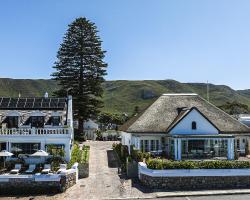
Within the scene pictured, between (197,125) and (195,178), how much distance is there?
1020cm

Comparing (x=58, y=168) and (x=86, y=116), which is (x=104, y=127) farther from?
(x=58, y=168)

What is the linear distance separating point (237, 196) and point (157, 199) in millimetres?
5991

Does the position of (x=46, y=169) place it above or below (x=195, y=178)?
above

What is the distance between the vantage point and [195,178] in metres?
31.4

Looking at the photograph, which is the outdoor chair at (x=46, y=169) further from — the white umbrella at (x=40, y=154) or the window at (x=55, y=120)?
the window at (x=55, y=120)

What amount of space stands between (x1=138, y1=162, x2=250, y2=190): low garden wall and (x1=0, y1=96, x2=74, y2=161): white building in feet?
31.0

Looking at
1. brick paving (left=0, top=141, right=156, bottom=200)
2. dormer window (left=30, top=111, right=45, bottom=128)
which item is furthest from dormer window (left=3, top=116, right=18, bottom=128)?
brick paving (left=0, top=141, right=156, bottom=200)

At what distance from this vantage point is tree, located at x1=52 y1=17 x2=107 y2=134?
61.4 meters

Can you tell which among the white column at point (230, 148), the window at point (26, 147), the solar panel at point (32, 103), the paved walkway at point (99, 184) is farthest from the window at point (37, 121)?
the white column at point (230, 148)

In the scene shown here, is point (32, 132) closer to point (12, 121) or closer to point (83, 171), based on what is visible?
point (12, 121)

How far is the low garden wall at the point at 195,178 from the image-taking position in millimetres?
31062

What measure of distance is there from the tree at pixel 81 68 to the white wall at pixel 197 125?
76.3 feet

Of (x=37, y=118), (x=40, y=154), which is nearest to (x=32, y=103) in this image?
(x=37, y=118)

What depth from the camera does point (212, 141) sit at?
40.2m
